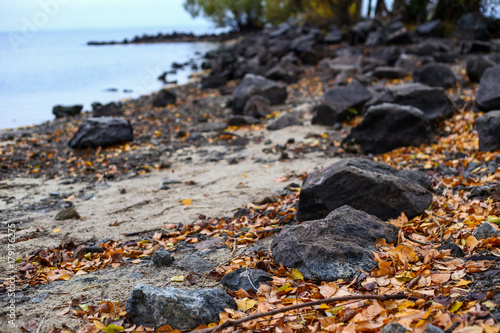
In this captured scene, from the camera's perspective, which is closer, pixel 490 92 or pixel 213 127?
pixel 490 92

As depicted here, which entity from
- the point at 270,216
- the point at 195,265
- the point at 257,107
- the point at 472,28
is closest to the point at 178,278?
the point at 195,265

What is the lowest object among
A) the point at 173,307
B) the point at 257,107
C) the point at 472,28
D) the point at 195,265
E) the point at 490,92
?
the point at 195,265

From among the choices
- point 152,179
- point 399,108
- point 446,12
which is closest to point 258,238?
point 152,179

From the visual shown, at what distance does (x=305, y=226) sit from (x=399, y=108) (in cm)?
402

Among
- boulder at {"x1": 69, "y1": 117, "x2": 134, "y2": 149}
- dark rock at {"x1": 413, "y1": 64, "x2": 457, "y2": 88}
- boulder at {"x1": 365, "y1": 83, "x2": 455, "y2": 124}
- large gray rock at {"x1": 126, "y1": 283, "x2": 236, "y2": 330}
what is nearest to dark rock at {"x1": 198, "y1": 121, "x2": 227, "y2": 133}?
boulder at {"x1": 69, "y1": 117, "x2": 134, "y2": 149}

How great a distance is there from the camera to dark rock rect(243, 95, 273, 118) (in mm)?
9773

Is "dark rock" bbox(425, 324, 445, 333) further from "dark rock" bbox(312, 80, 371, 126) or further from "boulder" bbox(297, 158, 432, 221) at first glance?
"dark rock" bbox(312, 80, 371, 126)

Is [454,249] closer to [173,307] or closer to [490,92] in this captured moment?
[173,307]

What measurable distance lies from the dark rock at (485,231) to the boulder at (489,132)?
2.67 meters

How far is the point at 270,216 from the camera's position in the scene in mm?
4320

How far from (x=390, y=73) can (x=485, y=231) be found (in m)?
9.02

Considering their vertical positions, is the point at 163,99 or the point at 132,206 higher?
the point at 163,99

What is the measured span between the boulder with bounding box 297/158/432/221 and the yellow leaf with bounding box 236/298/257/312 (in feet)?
4.55

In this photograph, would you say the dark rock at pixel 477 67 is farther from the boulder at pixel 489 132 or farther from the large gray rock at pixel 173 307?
the large gray rock at pixel 173 307
